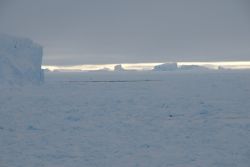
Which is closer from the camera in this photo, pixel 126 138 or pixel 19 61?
pixel 126 138

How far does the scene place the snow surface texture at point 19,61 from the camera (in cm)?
3641

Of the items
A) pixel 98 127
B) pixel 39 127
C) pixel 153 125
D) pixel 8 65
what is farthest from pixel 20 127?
pixel 8 65

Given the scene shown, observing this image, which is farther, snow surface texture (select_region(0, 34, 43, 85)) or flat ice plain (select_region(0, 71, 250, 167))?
snow surface texture (select_region(0, 34, 43, 85))

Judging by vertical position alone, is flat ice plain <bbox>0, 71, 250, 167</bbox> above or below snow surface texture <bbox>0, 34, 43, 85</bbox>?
below

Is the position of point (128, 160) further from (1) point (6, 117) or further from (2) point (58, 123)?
(1) point (6, 117)

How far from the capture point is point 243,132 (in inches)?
495

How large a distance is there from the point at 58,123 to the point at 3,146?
3.75m

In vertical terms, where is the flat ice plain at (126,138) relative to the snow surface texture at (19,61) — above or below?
below

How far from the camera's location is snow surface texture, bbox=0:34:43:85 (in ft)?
119

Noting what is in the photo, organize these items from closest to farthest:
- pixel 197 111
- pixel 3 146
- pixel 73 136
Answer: pixel 3 146
pixel 73 136
pixel 197 111

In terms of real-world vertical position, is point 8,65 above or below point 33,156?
above

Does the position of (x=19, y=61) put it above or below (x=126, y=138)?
above

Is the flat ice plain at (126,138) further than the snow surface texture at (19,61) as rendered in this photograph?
No

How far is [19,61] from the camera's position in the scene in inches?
1502
